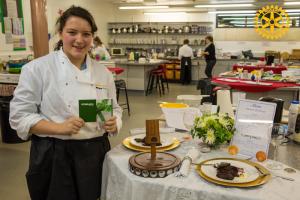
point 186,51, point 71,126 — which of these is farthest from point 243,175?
point 186,51

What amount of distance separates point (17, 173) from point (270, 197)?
3.10m

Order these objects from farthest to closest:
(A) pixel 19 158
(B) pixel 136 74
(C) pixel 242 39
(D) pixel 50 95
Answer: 1. (C) pixel 242 39
2. (B) pixel 136 74
3. (A) pixel 19 158
4. (D) pixel 50 95

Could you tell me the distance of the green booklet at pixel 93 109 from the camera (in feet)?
4.59

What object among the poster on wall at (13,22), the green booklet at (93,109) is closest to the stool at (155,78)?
the poster on wall at (13,22)

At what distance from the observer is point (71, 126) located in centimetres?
143

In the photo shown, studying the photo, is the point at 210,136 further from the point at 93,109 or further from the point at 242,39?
the point at 242,39

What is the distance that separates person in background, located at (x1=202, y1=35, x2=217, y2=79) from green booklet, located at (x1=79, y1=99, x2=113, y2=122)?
8527 millimetres

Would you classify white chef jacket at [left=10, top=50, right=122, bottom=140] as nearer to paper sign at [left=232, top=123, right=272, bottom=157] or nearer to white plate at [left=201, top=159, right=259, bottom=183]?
white plate at [left=201, top=159, right=259, bottom=183]

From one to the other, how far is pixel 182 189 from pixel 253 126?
1.91 ft

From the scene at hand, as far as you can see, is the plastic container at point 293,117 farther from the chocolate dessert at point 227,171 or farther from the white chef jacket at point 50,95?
the white chef jacket at point 50,95

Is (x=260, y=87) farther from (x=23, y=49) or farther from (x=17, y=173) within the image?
(x=23, y=49)

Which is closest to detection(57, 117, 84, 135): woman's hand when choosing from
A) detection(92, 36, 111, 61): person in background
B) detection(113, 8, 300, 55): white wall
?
detection(92, 36, 111, 61): person in background

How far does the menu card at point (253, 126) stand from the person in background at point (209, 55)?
820 cm

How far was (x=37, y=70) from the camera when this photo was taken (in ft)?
5.07
